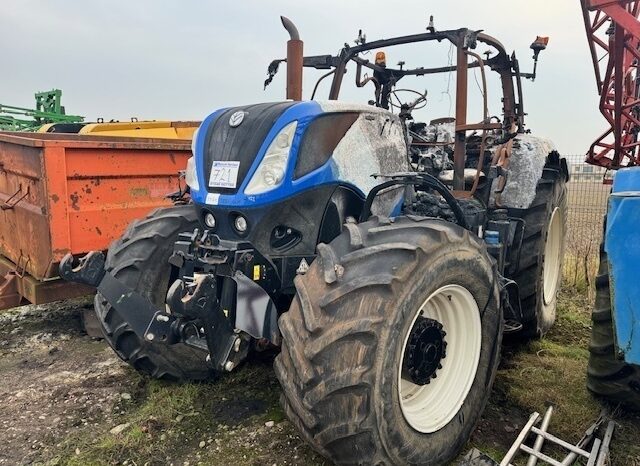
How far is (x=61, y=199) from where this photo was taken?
14.0 feet

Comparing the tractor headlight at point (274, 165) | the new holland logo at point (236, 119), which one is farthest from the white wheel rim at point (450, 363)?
the new holland logo at point (236, 119)

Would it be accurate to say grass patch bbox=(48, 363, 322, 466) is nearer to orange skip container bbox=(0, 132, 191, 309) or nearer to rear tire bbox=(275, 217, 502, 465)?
rear tire bbox=(275, 217, 502, 465)

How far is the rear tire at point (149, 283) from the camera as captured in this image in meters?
3.17

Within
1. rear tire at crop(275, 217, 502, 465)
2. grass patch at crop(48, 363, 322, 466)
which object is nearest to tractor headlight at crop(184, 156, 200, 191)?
rear tire at crop(275, 217, 502, 465)

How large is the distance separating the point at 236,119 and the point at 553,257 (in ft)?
11.2

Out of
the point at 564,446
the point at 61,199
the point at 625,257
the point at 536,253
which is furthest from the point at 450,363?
the point at 61,199

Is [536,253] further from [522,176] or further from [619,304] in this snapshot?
[619,304]

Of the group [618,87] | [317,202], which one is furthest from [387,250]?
[618,87]

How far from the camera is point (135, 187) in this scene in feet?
16.0

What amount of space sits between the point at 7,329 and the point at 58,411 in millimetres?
2067

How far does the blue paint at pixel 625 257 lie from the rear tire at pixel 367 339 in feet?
2.04

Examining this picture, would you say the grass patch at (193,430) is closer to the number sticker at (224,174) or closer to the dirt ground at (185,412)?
the dirt ground at (185,412)

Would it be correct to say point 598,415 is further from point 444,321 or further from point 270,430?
point 270,430

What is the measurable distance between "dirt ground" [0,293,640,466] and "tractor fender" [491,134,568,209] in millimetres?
1162
